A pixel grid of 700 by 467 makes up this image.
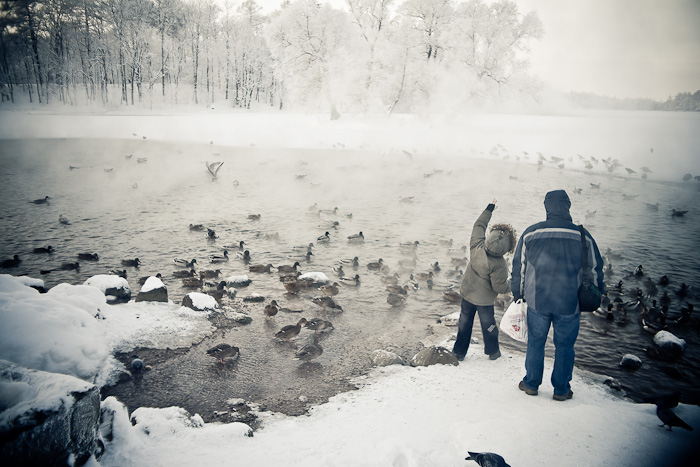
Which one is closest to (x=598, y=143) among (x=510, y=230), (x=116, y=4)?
(x=510, y=230)

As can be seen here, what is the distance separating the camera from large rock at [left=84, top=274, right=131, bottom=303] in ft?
21.7

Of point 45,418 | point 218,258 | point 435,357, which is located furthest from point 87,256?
point 435,357

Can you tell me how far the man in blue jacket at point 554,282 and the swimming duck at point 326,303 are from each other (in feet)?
11.2

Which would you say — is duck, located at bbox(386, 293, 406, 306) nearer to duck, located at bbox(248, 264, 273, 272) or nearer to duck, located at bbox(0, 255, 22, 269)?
duck, located at bbox(248, 264, 273, 272)

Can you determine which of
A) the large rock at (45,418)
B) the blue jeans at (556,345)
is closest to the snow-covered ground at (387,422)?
the large rock at (45,418)

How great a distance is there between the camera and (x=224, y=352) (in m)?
4.92

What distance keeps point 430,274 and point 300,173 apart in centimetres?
1408

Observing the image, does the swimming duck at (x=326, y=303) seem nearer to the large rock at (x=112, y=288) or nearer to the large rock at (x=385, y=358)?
the large rock at (x=385, y=358)

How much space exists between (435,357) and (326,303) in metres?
2.43

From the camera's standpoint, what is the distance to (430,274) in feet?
26.9

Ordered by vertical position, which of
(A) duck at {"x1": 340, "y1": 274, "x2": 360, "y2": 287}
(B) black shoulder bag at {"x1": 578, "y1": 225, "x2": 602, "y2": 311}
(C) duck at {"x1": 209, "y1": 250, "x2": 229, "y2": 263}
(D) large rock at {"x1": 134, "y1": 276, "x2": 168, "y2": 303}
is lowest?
(C) duck at {"x1": 209, "y1": 250, "x2": 229, "y2": 263}

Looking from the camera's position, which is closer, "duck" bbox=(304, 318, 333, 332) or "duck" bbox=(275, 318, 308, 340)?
"duck" bbox=(275, 318, 308, 340)

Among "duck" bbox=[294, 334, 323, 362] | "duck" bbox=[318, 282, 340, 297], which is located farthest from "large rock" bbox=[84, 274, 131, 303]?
"duck" bbox=[294, 334, 323, 362]

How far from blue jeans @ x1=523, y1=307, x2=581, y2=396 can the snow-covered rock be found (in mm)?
5083
